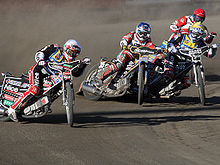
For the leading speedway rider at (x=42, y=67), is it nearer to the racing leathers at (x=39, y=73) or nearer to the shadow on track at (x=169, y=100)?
the racing leathers at (x=39, y=73)

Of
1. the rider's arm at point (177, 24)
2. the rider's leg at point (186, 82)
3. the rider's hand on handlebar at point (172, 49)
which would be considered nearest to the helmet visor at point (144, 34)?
the rider's hand on handlebar at point (172, 49)

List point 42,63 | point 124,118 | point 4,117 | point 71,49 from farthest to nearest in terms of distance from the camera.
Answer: point 124,118 < point 4,117 < point 71,49 < point 42,63

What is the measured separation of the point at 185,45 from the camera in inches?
515

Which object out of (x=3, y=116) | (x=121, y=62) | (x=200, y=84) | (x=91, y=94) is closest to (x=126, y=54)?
(x=121, y=62)

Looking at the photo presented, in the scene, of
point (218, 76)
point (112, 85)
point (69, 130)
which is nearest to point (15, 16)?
point (218, 76)

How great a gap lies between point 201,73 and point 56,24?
17771mm

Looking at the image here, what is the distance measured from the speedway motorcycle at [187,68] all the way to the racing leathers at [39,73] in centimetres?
350

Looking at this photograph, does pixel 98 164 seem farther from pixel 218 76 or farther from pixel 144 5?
pixel 144 5

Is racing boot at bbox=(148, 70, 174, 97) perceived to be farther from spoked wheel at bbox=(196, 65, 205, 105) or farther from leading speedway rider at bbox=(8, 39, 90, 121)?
leading speedway rider at bbox=(8, 39, 90, 121)

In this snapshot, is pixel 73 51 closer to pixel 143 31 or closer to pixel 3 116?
pixel 3 116

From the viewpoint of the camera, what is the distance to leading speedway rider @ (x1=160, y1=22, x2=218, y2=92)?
1274 centimetres

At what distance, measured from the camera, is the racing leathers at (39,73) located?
32.9ft

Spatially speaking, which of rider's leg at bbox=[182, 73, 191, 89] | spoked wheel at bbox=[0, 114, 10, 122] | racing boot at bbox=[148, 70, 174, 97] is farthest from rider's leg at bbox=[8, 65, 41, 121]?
rider's leg at bbox=[182, 73, 191, 89]

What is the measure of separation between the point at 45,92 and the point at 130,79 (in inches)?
125
